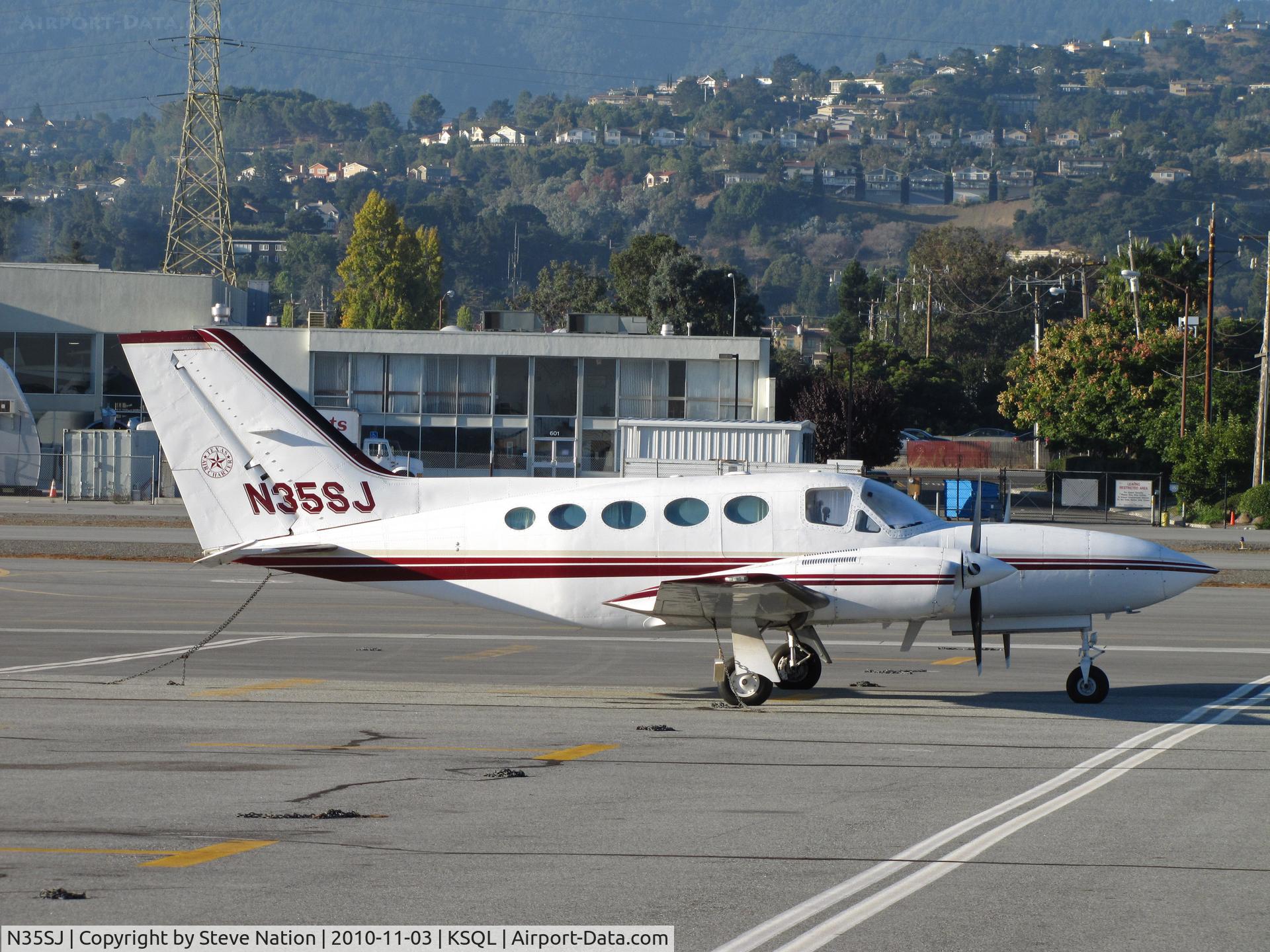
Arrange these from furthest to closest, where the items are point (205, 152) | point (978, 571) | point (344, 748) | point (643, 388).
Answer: point (205, 152)
point (643, 388)
point (978, 571)
point (344, 748)

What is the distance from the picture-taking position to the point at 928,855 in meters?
10.3

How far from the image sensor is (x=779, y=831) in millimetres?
10930

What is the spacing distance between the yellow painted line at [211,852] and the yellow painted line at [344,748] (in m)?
3.72

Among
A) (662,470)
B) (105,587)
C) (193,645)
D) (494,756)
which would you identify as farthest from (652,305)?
(494,756)

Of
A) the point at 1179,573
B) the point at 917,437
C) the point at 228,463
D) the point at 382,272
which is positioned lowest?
the point at 1179,573

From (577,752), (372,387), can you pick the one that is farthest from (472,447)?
(577,752)

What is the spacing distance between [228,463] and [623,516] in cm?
516

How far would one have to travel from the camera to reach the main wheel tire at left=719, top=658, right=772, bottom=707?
55.1 feet

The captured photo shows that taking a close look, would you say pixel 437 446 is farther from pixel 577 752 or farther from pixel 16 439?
pixel 577 752

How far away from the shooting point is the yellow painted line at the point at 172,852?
9863mm

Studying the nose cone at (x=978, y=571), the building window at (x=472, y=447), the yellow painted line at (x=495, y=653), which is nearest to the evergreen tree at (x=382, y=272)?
the building window at (x=472, y=447)

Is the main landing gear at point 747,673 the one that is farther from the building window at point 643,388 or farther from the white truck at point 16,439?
the white truck at point 16,439

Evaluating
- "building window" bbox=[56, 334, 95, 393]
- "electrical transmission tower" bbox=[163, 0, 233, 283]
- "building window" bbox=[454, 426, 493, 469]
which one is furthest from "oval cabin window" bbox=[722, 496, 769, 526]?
"electrical transmission tower" bbox=[163, 0, 233, 283]

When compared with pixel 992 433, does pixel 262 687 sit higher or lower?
lower
